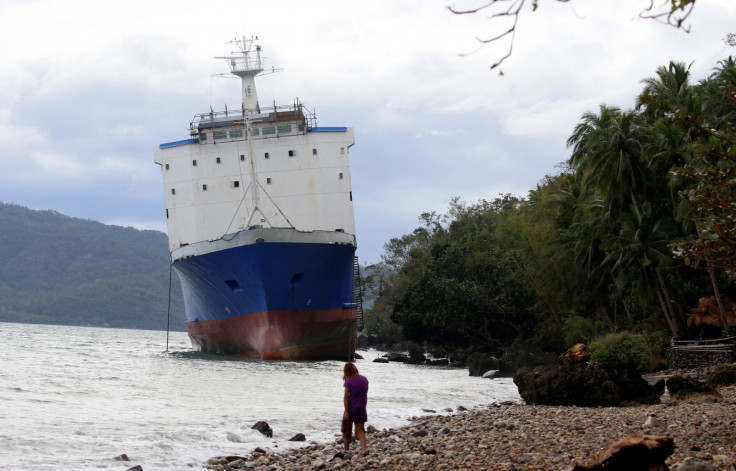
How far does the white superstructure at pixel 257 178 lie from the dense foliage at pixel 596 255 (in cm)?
581

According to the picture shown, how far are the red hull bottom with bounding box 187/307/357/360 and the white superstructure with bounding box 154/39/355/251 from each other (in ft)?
14.2

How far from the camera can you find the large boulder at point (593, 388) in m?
12.4

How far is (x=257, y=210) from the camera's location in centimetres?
2895

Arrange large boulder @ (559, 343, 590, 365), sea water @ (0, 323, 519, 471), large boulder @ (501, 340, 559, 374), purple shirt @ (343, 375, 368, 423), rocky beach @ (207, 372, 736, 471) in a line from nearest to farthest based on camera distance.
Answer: rocky beach @ (207, 372, 736, 471), purple shirt @ (343, 375, 368, 423), sea water @ (0, 323, 519, 471), large boulder @ (559, 343, 590, 365), large boulder @ (501, 340, 559, 374)

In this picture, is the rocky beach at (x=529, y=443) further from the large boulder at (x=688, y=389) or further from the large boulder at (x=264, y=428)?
the large boulder at (x=264, y=428)

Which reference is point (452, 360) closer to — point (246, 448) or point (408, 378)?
point (408, 378)

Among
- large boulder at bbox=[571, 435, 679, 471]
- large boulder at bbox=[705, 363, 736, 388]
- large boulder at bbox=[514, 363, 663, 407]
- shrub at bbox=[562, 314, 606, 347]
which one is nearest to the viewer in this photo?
large boulder at bbox=[571, 435, 679, 471]

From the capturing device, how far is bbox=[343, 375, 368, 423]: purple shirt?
25.7 ft

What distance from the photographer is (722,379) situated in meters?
13.9

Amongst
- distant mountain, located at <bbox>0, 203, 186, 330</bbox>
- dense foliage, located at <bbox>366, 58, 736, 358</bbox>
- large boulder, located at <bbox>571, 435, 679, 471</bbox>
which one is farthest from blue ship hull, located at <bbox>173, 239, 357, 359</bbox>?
distant mountain, located at <bbox>0, 203, 186, 330</bbox>

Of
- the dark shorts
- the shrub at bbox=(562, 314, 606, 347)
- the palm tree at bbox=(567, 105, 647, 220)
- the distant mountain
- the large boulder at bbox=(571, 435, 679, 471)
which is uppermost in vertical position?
the distant mountain

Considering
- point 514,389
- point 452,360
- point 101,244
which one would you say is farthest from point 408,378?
point 101,244

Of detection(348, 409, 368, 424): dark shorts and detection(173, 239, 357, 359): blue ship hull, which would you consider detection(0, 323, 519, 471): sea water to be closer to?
detection(348, 409, 368, 424): dark shorts

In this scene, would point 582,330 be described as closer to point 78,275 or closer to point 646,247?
point 646,247
